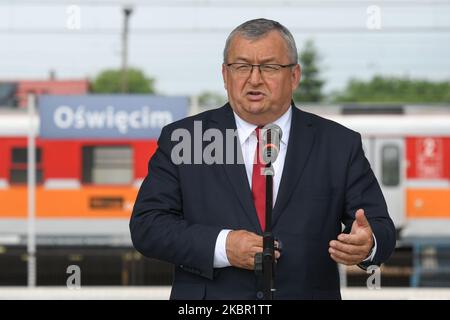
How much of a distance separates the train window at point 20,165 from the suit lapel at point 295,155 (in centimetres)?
1502

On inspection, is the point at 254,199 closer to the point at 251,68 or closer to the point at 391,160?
the point at 251,68

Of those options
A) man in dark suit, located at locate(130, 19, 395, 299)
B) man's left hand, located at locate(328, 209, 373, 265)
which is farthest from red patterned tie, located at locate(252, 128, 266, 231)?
man's left hand, located at locate(328, 209, 373, 265)

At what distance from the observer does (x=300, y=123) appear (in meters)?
2.74

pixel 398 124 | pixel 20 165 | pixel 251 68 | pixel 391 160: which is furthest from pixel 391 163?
pixel 251 68

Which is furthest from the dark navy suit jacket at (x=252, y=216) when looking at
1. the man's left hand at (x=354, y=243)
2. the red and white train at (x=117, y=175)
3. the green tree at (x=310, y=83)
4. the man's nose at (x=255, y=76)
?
the green tree at (x=310, y=83)

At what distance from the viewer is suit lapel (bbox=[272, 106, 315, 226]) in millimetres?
2564

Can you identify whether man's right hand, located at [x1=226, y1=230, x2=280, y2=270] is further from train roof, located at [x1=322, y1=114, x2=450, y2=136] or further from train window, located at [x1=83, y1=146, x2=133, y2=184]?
train roof, located at [x1=322, y1=114, x2=450, y2=136]

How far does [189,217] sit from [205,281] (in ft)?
0.61

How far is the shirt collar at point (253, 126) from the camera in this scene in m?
2.67

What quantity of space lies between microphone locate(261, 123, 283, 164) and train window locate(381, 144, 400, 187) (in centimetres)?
1549

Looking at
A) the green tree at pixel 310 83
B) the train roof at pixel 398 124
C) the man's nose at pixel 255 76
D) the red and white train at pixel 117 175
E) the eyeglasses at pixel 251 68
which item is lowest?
the red and white train at pixel 117 175

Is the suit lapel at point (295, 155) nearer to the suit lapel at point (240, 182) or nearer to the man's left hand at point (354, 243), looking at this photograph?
the suit lapel at point (240, 182)

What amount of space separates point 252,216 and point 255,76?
1.25ft

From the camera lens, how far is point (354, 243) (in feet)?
7.99
